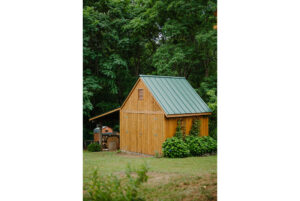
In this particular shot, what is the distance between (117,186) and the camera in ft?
15.4

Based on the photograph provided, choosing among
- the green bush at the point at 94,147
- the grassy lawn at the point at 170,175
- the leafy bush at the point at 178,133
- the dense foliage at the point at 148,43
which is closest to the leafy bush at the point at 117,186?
the grassy lawn at the point at 170,175

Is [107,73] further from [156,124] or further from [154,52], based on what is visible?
[156,124]

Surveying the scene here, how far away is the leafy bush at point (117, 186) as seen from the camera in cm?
457

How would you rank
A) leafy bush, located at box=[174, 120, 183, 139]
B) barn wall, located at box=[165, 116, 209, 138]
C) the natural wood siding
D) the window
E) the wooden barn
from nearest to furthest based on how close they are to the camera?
the wooden barn
the natural wood siding
barn wall, located at box=[165, 116, 209, 138]
leafy bush, located at box=[174, 120, 183, 139]
the window

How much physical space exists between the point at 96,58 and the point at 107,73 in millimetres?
402

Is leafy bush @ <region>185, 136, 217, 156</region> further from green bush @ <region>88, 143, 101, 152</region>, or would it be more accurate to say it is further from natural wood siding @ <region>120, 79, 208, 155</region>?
green bush @ <region>88, 143, 101, 152</region>

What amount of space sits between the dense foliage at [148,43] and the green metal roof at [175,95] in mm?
168

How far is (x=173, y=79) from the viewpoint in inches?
243

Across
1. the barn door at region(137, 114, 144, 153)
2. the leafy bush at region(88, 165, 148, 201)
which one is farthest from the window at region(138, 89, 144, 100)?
the leafy bush at region(88, 165, 148, 201)

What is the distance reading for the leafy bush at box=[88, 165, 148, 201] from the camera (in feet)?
15.0

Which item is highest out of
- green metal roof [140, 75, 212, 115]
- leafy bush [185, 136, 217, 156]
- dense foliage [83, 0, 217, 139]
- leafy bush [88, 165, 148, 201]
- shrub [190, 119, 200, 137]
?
dense foliage [83, 0, 217, 139]

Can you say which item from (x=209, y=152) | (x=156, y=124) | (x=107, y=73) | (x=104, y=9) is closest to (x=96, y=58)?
(x=107, y=73)

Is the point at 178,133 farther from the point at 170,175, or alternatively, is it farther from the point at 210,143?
the point at 170,175

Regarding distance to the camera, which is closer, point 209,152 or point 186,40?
point 209,152
